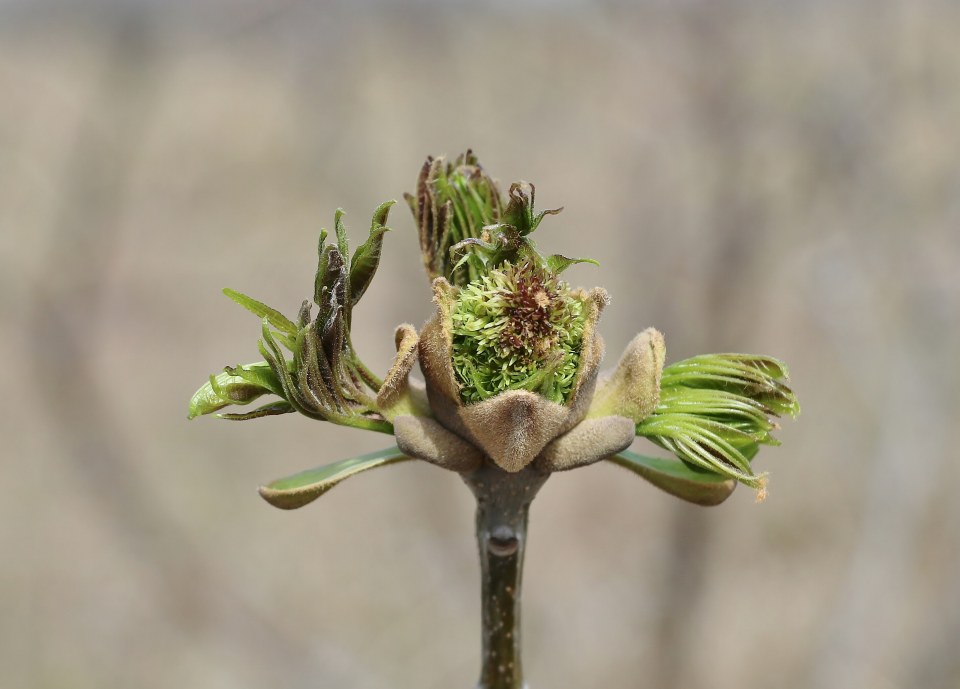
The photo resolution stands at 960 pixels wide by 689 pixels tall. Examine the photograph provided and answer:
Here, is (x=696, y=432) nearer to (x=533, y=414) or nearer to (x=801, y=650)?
(x=533, y=414)

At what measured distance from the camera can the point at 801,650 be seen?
3.30 metres

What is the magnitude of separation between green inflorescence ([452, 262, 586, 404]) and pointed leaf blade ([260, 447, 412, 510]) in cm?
8

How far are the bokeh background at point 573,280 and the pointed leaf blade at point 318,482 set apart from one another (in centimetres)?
273

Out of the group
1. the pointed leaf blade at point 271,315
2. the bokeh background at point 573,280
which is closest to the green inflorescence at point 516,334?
the pointed leaf blade at point 271,315

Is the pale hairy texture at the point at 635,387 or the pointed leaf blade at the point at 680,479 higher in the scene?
the pale hairy texture at the point at 635,387

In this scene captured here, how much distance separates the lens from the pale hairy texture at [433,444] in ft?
1.75

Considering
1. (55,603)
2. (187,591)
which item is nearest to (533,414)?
(187,591)

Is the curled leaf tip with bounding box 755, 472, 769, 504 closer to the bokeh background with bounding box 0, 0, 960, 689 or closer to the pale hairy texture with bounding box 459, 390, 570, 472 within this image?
the pale hairy texture with bounding box 459, 390, 570, 472

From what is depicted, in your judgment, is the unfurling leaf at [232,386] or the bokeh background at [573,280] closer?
the unfurling leaf at [232,386]

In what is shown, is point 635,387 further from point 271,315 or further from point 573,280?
point 573,280

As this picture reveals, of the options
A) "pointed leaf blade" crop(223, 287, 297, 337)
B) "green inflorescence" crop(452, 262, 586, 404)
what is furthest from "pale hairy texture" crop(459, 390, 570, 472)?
"pointed leaf blade" crop(223, 287, 297, 337)

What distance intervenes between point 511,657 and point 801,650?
3075 millimetres

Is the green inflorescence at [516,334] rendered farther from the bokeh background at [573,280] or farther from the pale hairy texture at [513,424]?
the bokeh background at [573,280]

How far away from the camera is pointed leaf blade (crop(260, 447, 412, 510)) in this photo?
22.6 inches
